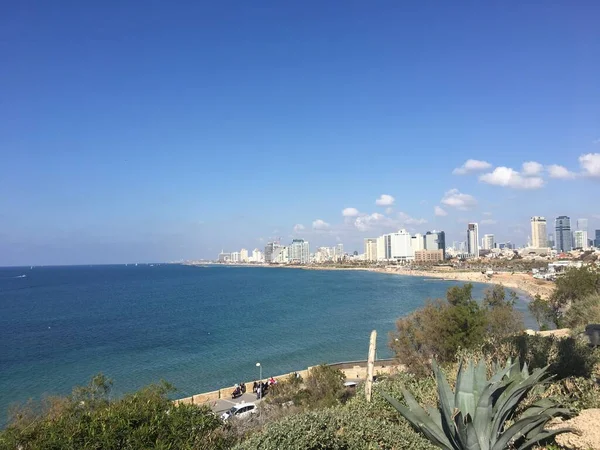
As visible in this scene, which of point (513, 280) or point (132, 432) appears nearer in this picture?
point (132, 432)

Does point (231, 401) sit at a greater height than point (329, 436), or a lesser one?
lesser

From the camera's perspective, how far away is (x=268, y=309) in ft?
174

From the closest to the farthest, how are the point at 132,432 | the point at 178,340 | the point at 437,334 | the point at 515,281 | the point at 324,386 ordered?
the point at 132,432 < the point at 324,386 < the point at 437,334 < the point at 178,340 < the point at 515,281

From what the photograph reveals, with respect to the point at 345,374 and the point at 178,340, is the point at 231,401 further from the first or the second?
the point at 178,340

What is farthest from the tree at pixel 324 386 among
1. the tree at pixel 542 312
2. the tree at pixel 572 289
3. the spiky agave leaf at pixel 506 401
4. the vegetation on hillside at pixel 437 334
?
the tree at pixel 542 312

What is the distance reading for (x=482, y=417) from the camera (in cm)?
394

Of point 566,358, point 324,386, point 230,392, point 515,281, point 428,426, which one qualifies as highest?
point 428,426

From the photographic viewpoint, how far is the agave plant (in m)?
3.82

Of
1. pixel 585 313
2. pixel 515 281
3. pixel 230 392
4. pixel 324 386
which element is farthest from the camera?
pixel 515 281

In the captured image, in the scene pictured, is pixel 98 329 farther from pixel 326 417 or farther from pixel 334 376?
pixel 326 417

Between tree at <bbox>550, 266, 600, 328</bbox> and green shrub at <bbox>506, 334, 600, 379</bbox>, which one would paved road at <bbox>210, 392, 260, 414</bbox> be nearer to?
green shrub at <bbox>506, 334, 600, 379</bbox>

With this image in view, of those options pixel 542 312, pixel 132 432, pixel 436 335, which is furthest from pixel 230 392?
pixel 542 312

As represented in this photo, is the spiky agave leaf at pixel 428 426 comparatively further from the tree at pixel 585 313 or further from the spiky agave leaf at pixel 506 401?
the tree at pixel 585 313

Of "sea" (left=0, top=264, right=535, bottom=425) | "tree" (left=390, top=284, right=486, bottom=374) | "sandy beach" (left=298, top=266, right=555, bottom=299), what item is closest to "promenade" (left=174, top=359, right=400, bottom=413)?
"tree" (left=390, top=284, right=486, bottom=374)
